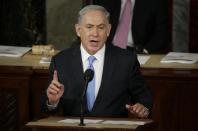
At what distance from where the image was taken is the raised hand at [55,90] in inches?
180

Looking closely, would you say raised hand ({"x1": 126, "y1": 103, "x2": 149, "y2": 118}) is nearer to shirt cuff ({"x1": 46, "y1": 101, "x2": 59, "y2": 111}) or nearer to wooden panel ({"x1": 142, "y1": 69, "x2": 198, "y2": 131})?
shirt cuff ({"x1": 46, "y1": 101, "x2": 59, "y2": 111})

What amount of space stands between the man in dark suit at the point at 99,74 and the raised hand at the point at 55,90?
22cm

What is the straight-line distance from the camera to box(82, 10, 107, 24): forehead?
5031 millimetres

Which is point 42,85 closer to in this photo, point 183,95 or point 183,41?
point 183,95

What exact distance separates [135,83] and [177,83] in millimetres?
993

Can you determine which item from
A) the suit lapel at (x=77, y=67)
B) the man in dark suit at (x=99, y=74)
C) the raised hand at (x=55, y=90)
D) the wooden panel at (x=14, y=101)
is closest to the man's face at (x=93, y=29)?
the man in dark suit at (x=99, y=74)

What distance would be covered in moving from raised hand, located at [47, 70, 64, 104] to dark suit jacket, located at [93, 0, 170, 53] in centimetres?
257

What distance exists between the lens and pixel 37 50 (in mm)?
6809

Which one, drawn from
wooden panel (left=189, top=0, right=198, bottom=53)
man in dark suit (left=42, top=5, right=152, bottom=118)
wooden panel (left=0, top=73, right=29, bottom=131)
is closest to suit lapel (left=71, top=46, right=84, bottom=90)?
man in dark suit (left=42, top=5, right=152, bottom=118)

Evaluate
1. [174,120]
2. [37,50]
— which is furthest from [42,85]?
[174,120]

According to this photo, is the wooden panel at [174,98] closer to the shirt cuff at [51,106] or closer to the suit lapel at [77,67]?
the suit lapel at [77,67]

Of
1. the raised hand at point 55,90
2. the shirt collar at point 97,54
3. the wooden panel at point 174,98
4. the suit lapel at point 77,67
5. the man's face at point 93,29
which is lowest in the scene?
the wooden panel at point 174,98

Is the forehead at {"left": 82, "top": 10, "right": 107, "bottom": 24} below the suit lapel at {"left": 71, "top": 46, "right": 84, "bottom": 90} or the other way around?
the other way around

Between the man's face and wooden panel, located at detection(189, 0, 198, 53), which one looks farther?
wooden panel, located at detection(189, 0, 198, 53)
